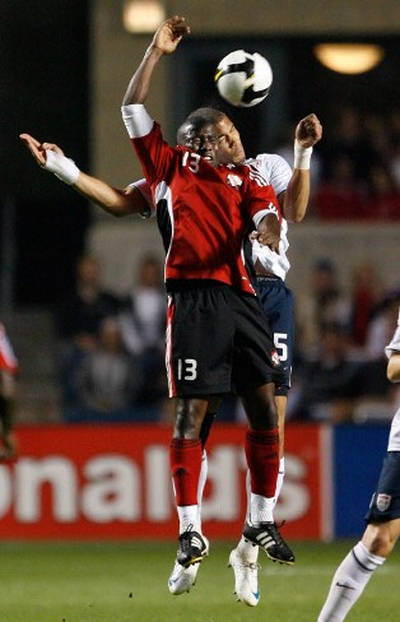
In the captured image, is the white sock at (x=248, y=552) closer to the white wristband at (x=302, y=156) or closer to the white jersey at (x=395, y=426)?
the white jersey at (x=395, y=426)

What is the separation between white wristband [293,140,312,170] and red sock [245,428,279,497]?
1357mm

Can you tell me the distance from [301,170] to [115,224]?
1075cm

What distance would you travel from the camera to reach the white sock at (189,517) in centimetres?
887

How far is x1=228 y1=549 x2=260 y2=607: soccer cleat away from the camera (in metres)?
9.20

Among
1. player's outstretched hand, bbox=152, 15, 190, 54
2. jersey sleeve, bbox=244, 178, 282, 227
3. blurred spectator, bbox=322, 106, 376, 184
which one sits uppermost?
player's outstretched hand, bbox=152, 15, 190, 54

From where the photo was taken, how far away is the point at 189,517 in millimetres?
8898

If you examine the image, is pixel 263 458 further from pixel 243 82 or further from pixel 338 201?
pixel 338 201

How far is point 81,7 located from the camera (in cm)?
2206

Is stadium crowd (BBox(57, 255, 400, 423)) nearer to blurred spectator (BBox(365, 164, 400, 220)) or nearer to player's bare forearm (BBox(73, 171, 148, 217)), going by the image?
blurred spectator (BBox(365, 164, 400, 220))

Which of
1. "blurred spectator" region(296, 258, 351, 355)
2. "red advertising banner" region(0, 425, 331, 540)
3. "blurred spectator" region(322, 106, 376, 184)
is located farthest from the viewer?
"blurred spectator" region(322, 106, 376, 184)

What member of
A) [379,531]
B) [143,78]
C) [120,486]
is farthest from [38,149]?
[120,486]

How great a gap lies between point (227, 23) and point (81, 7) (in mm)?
2430

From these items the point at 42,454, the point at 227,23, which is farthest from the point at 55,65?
the point at 42,454

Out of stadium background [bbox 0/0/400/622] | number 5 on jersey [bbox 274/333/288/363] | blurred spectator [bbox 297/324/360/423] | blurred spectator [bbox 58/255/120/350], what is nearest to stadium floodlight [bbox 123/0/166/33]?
stadium background [bbox 0/0/400/622]
